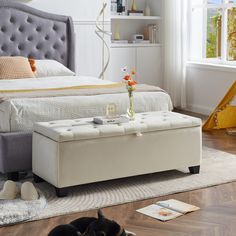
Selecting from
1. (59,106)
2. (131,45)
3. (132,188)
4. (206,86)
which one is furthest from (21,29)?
(132,188)

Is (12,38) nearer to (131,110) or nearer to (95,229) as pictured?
(131,110)

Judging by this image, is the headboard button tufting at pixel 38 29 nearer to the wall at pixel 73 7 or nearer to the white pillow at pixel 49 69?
the wall at pixel 73 7

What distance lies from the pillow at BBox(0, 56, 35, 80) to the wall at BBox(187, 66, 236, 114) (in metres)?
2.30

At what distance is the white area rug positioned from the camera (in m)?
3.51

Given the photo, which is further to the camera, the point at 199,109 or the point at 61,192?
the point at 199,109

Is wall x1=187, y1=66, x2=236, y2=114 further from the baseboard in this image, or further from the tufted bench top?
the tufted bench top

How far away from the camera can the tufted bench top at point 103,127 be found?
3631mm

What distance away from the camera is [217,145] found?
5.25m

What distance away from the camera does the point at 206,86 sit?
696 cm

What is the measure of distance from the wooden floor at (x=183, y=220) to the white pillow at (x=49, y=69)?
2.61m

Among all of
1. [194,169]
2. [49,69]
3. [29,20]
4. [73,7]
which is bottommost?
[194,169]

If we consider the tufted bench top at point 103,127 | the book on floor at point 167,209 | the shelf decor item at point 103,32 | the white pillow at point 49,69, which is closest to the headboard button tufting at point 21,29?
the white pillow at point 49,69

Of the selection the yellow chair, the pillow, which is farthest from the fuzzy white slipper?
the yellow chair

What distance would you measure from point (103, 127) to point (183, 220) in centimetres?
88
